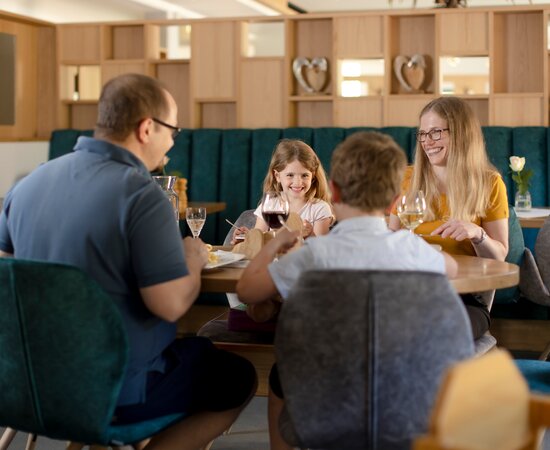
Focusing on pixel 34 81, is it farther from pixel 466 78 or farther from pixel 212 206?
pixel 466 78

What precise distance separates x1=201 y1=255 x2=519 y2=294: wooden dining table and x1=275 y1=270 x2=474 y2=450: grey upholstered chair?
477 mm

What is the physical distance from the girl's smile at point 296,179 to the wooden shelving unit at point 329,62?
2385 millimetres

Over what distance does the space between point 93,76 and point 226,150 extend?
199cm

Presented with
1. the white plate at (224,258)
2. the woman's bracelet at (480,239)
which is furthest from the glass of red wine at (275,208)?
the woman's bracelet at (480,239)

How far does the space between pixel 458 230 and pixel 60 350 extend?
4.22 ft

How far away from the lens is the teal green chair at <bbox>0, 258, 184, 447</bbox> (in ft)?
6.28

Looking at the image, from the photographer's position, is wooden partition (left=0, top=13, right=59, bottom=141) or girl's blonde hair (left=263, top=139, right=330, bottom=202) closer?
girl's blonde hair (left=263, top=139, right=330, bottom=202)

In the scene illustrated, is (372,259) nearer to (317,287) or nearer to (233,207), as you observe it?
(317,287)

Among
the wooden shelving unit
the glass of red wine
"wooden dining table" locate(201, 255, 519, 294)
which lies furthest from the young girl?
the wooden shelving unit

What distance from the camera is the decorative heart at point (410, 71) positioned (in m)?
5.83

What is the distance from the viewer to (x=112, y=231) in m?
2.00

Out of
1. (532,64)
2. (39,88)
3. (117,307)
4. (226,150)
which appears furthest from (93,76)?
(117,307)

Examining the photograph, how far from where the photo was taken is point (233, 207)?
5730 millimetres

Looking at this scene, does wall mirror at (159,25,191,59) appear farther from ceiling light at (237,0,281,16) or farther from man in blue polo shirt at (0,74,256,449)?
man in blue polo shirt at (0,74,256,449)
